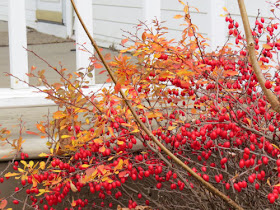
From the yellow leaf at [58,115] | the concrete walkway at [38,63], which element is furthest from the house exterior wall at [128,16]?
the yellow leaf at [58,115]

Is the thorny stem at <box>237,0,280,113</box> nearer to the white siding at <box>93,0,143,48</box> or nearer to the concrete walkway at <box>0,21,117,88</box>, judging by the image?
the concrete walkway at <box>0,21,117,88</box>

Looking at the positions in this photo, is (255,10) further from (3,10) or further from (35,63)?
(3,10)

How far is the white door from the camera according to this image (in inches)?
322

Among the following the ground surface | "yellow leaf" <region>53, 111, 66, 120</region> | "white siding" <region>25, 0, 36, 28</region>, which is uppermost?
"white siding" <region>25, 0, 36, 28</region>

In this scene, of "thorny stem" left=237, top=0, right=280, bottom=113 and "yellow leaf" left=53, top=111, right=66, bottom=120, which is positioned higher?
"thorny stem" left=237, top=0, right=280, bottom=113

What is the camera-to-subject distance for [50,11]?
340 inches

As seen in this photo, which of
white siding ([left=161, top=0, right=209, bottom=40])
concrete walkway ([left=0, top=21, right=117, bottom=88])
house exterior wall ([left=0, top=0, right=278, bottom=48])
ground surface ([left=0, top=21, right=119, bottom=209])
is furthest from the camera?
white siding ([left=161, top=0, right=209, bottom=40])

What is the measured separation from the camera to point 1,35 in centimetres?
848

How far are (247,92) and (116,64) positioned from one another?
2.00 feet

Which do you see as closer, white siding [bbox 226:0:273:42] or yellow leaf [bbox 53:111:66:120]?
yellow leaf [bbox 53:111:66:120]

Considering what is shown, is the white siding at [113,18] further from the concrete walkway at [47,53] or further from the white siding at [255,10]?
the white siding at [255,10]

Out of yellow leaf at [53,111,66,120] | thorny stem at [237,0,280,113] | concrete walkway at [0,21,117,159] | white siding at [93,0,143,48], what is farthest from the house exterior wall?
thorny stem at [237,0,280,113]

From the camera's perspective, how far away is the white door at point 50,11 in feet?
26.8

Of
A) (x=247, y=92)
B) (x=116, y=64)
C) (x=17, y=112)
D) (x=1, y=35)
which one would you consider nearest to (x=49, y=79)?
(x=17, y=112)
